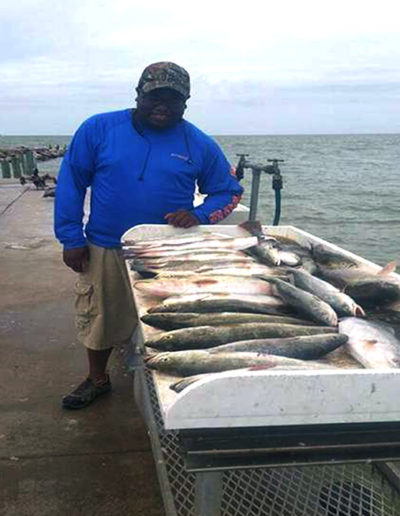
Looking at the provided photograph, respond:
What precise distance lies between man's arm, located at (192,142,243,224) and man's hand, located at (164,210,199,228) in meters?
0.14

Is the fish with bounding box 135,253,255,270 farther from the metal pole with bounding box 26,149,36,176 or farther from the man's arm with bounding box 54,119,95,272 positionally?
the metal pole with bounding box 26,149,36,176

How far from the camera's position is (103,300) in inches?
157

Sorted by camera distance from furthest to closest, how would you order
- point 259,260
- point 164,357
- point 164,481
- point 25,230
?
point 25,230, point 259,260, point 164,481, point 164,357

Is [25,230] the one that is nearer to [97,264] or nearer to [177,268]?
[97,264]

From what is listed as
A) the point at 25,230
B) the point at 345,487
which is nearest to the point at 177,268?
the point at 345,487

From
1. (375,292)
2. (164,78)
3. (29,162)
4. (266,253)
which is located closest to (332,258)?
(266,253)

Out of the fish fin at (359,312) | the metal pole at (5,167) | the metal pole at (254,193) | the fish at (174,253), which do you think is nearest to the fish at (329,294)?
the fish fin at (359,312)

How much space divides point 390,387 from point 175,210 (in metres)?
2.57

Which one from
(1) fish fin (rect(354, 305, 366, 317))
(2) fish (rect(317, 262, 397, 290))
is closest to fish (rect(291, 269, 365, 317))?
(1) fish fin (rect(354, 305, 366, 317))

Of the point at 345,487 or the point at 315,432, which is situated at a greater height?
the point at 315,432

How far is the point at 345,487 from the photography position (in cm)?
288

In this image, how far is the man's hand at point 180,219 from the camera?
3.87 m

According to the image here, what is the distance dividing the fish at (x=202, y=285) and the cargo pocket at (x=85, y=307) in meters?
1.30

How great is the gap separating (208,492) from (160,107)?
2.45 meters
